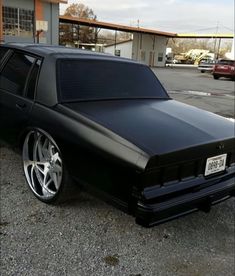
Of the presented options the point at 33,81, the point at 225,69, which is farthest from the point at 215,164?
the point at 225,69

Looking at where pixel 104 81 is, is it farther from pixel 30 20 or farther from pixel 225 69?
pixel 225 69

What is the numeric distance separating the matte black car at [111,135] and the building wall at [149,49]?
4956 centimetres

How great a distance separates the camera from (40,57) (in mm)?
3936

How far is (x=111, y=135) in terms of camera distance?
9.82 ft

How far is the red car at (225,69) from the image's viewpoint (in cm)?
2795

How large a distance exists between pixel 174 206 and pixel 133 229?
678 mm

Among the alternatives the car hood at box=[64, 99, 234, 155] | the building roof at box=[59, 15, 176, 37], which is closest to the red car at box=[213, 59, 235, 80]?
the building roof at box=[59, 15, 176, 37]

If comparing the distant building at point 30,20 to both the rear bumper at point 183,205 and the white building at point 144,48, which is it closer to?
the rear bumper at point 183,205

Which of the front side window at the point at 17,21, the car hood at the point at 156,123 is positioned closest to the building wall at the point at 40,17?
the front side window at the point at 17,21

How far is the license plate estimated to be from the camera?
328cm

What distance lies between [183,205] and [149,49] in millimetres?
54691

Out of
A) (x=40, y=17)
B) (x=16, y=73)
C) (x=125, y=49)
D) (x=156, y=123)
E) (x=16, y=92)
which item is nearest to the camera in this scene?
(x=156, y=123)

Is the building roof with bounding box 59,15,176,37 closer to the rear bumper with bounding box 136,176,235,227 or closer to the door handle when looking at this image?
the door handle

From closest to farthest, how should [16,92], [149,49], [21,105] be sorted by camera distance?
[21,105] < [16,92] < [149,49]
